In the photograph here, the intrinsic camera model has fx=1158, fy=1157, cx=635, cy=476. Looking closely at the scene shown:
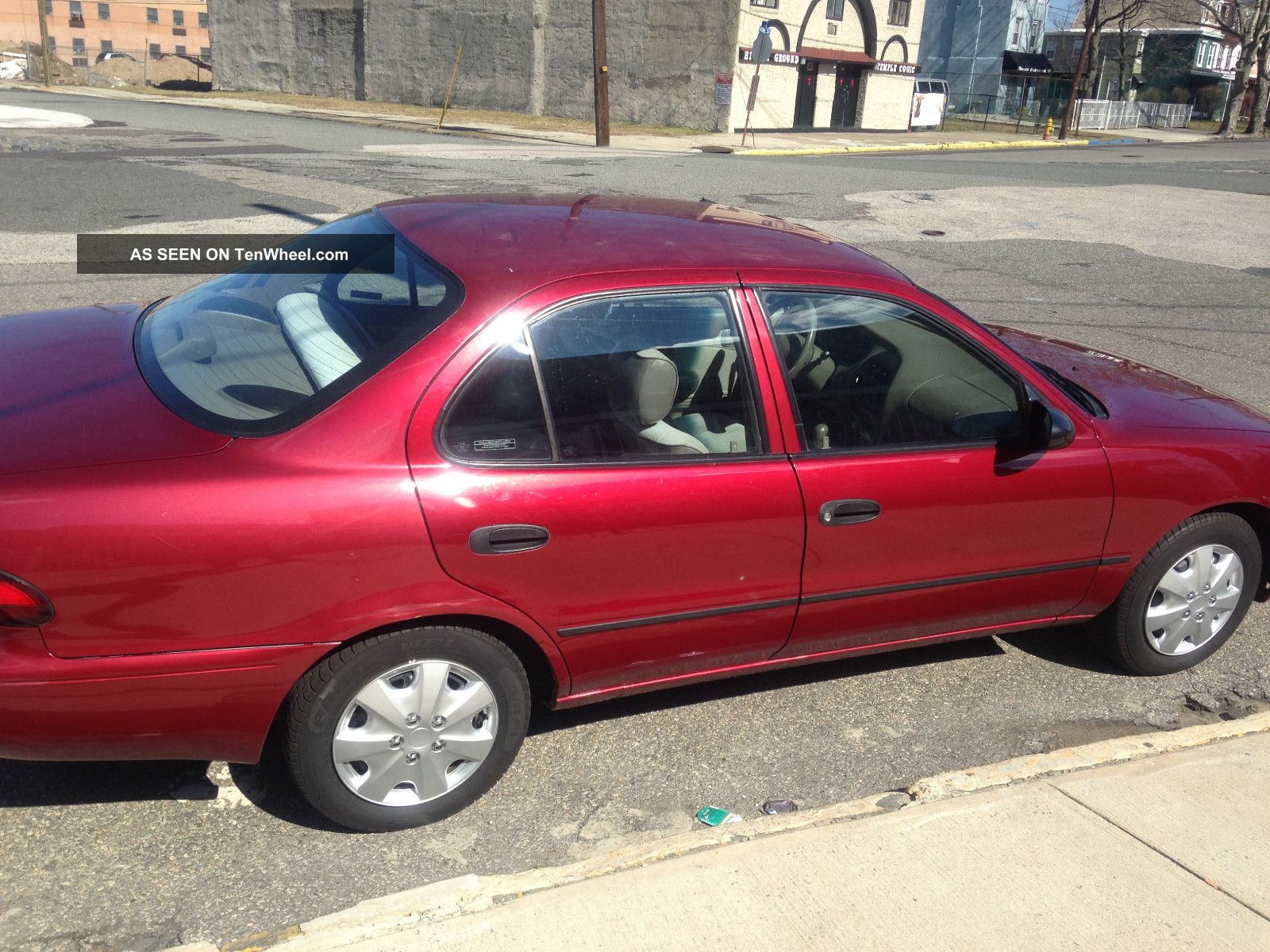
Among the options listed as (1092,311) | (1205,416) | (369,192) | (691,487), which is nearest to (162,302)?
(691,487)

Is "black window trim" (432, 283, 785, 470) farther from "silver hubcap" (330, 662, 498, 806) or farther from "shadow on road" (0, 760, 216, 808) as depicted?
"shadow on road" (0, 760, 216, 808)

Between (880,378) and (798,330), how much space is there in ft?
1.27

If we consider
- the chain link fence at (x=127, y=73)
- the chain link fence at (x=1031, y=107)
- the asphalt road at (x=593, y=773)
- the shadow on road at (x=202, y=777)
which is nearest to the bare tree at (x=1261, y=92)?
the chain link fence at (x=1031, y=107)

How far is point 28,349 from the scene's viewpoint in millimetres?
3584

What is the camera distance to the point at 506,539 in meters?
3.02

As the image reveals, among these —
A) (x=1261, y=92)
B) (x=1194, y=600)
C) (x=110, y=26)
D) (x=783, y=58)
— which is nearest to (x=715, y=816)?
(x=1194, y=600)

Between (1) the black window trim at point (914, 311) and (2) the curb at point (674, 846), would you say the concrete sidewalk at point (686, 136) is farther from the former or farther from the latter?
(2) the curb at point (674, 846)

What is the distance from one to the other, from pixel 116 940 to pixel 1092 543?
10.4 ft

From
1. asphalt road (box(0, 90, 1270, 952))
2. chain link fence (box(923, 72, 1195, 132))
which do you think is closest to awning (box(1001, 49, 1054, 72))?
chain link fence (box(923, 72, 1195, 132))

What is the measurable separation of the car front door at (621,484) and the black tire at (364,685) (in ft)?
0.56

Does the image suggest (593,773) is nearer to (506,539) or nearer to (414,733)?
(414,733)

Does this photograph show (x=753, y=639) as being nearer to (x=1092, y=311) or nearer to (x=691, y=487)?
(x=691, y=487)

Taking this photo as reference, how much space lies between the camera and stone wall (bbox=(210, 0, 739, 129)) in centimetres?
3650

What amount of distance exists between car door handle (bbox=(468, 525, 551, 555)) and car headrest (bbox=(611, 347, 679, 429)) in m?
0.45
